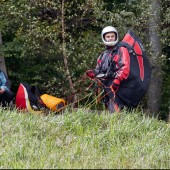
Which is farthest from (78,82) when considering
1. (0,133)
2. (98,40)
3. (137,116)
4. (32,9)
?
(0,133)

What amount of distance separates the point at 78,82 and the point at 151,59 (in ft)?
5.38

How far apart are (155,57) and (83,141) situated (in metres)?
5.08

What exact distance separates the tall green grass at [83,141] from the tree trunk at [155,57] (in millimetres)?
3743

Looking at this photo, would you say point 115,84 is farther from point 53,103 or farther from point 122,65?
point 53,103

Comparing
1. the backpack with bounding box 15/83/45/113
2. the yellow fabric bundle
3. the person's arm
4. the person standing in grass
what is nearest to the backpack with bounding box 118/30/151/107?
the person standing in grass

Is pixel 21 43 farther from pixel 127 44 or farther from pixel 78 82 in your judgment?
pixel 127 44

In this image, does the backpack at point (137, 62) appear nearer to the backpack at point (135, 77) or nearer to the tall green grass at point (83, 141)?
the backpack at point (135, 77)

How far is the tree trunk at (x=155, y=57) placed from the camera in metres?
10.7

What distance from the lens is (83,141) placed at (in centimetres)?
598

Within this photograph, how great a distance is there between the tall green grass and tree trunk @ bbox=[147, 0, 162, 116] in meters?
3.74

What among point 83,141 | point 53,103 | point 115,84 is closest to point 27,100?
point 53,103

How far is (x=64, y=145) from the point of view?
19.3 ft

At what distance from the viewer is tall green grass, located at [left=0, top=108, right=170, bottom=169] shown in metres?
5.10

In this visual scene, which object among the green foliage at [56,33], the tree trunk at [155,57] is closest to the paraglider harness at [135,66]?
the green foliage at [56,33]
